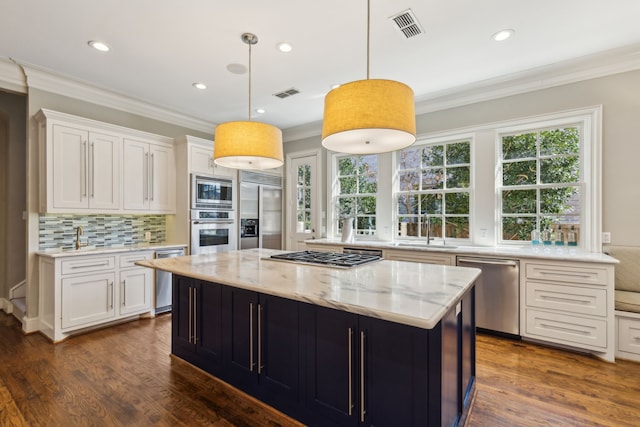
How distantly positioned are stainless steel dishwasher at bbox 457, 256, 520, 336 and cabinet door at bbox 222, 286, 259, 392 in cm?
235

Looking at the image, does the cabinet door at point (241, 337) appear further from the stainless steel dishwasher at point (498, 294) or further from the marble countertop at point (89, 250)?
the stainless steel dishwasher at point (498, 294)

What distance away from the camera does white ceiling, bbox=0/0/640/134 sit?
2287mm

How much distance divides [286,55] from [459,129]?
2.33m

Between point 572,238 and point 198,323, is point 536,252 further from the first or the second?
point 198,323

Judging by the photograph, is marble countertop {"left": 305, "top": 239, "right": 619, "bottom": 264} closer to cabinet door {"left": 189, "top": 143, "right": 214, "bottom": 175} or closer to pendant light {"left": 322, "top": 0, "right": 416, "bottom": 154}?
pendant light {"left": 322, "top": 0, "right": 416, "bottom": 154}

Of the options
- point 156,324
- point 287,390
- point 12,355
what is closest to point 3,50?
point 12,355

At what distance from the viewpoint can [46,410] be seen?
6.50 ft

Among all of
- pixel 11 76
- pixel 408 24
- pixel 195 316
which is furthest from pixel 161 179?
pixel 408 24

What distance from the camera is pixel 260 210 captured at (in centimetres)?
516

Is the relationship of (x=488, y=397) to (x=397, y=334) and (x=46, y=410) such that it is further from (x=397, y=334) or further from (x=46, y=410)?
(x=46, y=410)

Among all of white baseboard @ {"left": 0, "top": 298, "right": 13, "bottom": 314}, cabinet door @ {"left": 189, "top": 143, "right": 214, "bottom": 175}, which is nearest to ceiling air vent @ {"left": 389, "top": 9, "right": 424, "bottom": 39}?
cabinet door @ {"left": 189, "top": 143, "right": 214, "bottom": 175}

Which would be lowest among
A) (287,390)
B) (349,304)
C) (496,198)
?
(287,390)

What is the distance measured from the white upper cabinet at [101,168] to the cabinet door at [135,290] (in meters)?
0.80

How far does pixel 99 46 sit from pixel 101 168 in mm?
1386
